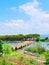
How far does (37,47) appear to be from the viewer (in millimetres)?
20641

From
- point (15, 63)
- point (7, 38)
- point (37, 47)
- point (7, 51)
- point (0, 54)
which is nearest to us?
point (15, 63)

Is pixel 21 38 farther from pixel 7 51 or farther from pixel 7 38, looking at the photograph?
pixel 7 51

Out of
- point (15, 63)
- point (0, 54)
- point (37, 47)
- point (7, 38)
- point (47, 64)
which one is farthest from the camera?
point (7, 38)

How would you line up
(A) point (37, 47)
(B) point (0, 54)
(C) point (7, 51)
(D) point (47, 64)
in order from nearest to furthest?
(D) point (47, 64) < (B) point (0, 54) < (C) point (7, 51) < (A) point (37, 47)

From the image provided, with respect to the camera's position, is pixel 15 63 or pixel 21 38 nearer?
pixel 15 63

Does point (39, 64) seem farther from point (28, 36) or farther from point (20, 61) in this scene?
point (28, 36)

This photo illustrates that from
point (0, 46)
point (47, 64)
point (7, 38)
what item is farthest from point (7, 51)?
point (7, 38)

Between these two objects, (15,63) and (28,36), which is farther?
(28,36)

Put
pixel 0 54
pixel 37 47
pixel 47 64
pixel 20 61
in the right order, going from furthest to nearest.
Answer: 1. pixel 37 47
2. pixel 0 54
3. pixel 20 61
4. pixel 47 64

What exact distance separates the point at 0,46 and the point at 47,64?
6.03 m

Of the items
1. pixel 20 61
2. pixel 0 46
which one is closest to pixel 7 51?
pixel 0 46

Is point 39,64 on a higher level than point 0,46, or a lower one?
lower

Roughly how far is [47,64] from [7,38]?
145ft

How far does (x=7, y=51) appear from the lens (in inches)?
611
